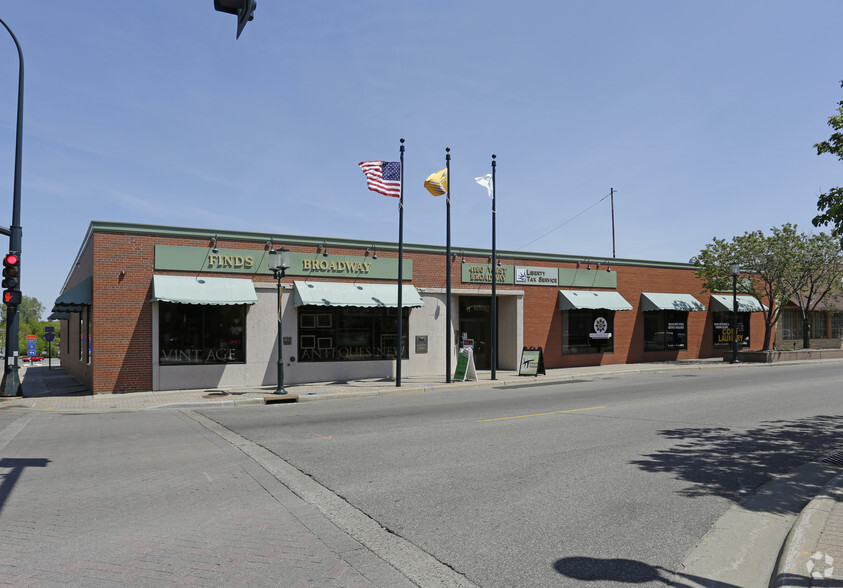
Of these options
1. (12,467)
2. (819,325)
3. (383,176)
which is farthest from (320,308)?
(819,325)

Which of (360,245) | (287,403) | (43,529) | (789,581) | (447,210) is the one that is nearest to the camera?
(789,581)

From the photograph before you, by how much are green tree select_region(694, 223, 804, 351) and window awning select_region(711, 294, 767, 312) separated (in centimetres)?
115

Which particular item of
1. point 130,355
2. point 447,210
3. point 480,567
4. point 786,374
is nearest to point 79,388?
point 130,355

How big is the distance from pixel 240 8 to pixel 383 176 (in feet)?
43.4

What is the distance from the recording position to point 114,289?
17.5m

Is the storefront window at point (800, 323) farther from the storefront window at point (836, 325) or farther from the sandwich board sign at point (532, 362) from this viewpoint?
the sandwich board sign at point (532, 362)

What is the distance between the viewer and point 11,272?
53.4 feet

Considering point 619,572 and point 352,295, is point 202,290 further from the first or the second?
point 619,572

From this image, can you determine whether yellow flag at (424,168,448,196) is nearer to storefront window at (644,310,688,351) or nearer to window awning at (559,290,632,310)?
window awning at (559,290,632,310)

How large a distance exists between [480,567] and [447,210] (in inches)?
643

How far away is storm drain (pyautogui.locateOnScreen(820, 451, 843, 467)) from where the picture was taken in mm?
7891

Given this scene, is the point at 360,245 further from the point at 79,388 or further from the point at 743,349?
the point at 743,349

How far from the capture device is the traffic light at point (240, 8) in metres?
5.61

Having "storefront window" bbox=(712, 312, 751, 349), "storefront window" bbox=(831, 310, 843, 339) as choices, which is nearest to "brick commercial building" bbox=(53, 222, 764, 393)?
"storefront window" bbox=(712, 312, 751, 349)
